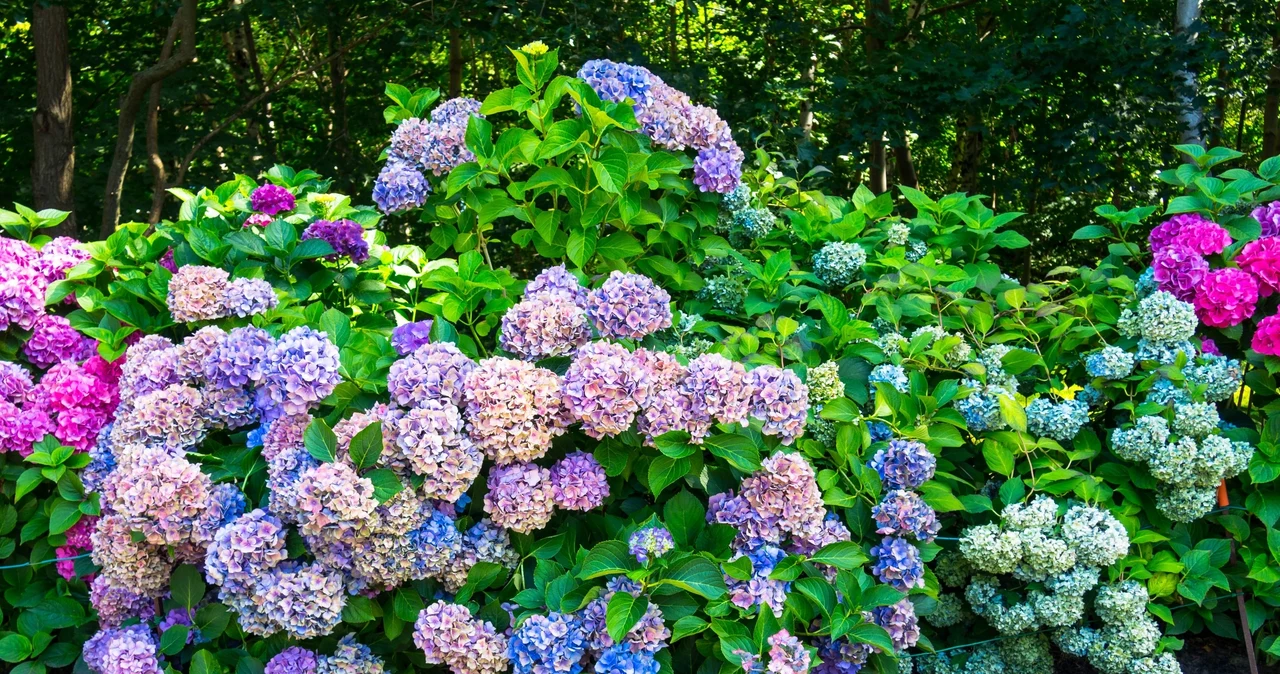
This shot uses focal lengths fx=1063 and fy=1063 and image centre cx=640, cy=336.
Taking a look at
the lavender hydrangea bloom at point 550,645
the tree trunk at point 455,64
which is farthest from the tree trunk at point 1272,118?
the lavender hydrangea bloom at point 550,645

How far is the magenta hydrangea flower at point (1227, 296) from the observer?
104 inches

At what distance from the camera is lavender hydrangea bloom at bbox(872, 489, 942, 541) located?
2.29 m

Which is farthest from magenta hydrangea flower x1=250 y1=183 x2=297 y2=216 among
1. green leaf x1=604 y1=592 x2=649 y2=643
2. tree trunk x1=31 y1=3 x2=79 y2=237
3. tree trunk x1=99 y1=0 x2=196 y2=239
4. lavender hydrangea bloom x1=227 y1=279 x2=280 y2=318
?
tree trunk x1=31 y1=3 x2=79 y2=237

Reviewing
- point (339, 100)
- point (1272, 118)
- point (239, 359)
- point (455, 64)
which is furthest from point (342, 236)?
point (1272, 118)

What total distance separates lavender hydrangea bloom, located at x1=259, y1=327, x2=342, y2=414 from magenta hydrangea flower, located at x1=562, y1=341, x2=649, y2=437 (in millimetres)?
509

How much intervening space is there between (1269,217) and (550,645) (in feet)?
7.08

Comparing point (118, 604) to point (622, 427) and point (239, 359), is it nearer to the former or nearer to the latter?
point (239, 359)

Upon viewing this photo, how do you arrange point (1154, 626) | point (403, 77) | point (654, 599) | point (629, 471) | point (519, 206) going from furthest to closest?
point (403, 77) → point (519, 206) → point (1154, 626) → point (629, 471) → point (654, 599)

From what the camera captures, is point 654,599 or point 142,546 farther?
point 142,546

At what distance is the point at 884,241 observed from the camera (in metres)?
3.20

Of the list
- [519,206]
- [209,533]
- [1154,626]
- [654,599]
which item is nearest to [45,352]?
[209,533]

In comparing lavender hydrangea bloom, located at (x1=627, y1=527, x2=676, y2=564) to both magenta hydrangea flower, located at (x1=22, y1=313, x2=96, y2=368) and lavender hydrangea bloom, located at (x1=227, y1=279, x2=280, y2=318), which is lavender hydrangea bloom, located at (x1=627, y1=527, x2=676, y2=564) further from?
magenta hydrangea flower, located at (x1=22, y1=313, x2=96, y2=368)

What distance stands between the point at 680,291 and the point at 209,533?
4.94 feet

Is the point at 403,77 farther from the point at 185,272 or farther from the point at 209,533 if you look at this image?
the point at 209,533
